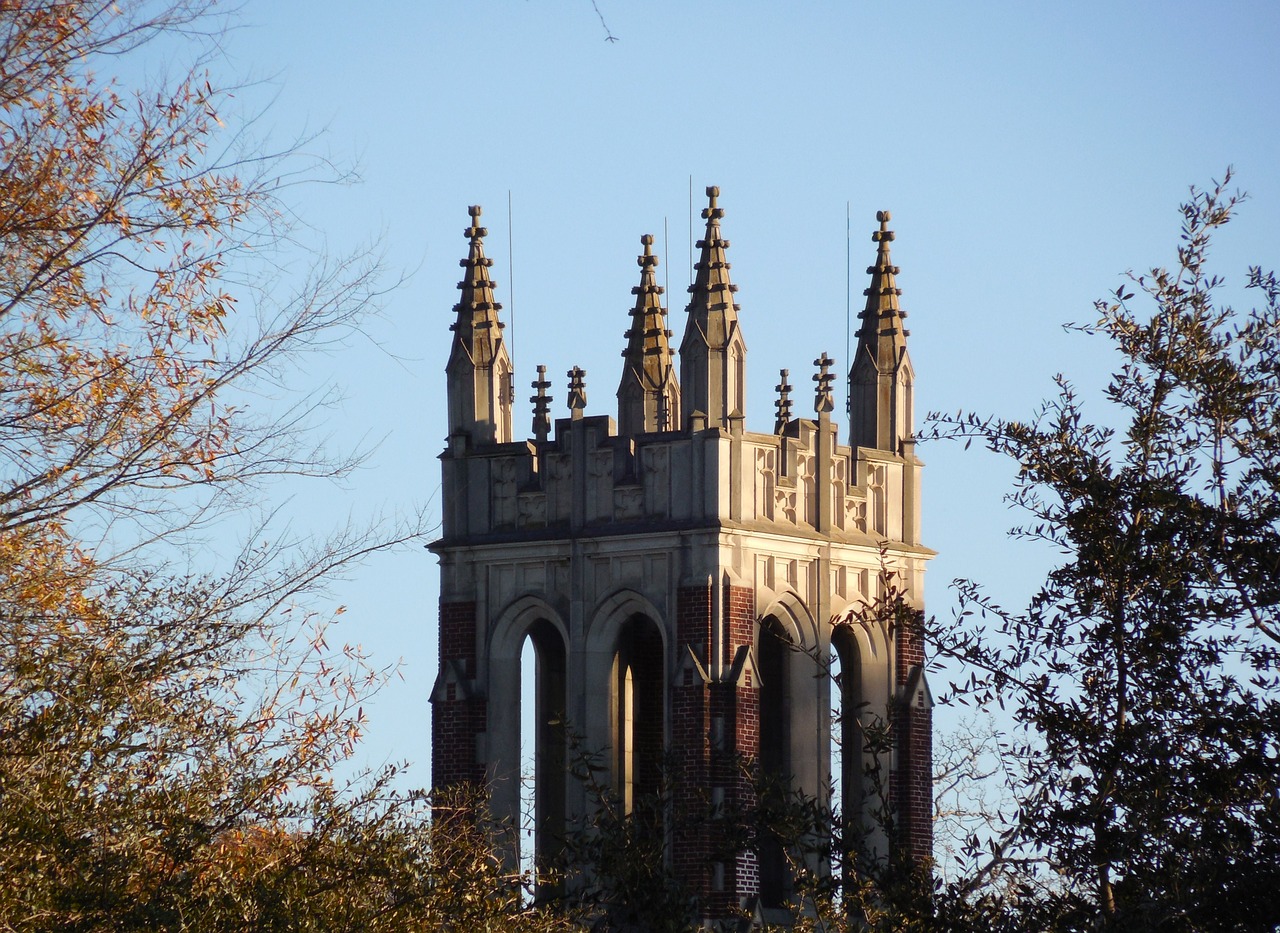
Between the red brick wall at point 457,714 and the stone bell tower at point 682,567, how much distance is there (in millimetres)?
33

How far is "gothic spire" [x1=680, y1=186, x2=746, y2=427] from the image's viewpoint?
135ft

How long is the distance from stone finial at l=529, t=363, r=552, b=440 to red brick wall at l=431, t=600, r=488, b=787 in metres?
2.73

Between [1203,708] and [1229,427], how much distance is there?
69.9 inches

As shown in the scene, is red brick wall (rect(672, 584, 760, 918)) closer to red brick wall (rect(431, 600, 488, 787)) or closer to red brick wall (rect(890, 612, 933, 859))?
red brick wall (rect(890, 612, 933, 859))

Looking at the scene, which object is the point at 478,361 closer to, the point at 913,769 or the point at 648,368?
the point at 648,368

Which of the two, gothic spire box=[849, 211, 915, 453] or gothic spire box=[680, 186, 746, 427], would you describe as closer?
gothic spire box=[680, 186, 746, 427]

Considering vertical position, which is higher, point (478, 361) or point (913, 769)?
point (478, 361)

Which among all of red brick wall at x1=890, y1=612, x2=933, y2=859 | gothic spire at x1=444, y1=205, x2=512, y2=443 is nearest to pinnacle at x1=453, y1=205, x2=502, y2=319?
gothic spire at x1=444, y1=205, x2=512, y2=443

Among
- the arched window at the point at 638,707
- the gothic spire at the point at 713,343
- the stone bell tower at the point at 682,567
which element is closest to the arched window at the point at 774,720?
the stone bell tower at the point at 682,567

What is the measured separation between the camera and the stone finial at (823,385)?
42.8 metres

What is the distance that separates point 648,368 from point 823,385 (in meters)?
2.72

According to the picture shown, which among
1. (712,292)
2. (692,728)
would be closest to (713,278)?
(712,292)

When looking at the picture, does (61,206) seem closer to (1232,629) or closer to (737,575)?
(1232,629)

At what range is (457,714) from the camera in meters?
42.8
